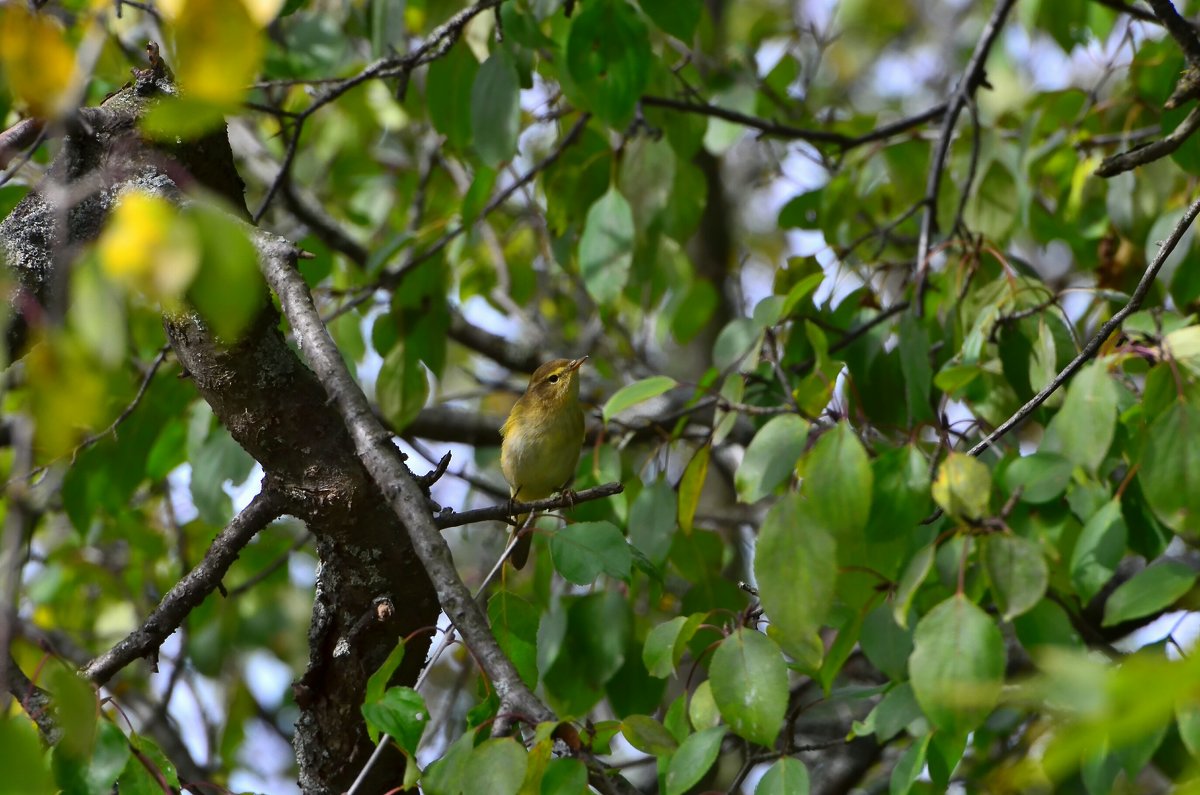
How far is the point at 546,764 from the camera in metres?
1.76

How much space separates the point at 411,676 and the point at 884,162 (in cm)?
271

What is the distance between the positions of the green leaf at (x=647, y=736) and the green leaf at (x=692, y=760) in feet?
0.08

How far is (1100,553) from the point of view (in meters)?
2.40

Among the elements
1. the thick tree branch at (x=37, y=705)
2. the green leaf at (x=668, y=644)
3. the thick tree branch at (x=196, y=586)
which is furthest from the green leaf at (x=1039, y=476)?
the thick tree branch at (x=37, y=705)

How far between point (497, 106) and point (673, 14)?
52 cm

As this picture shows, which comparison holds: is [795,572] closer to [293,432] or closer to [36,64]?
[293,432]

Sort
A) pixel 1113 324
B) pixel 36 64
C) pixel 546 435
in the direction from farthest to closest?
pixel 546 435
pixel 1113 324
pixel 36 64

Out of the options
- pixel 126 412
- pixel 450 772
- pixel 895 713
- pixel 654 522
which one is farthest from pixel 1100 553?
pixel 126 412

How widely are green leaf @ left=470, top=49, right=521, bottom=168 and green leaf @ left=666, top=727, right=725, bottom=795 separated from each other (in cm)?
170

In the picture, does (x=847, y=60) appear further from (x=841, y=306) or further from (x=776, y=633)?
(x=776, y=633)

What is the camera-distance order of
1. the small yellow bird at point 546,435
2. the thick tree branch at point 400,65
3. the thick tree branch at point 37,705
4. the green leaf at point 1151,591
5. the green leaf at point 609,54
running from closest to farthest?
1. the thick tree branch at point 37,705
2. the green leaf at point 1151,591
3. the green leaf at point 609,54
4. the thick tree branch at point 400,65
5. the small yellow bird at point 546,435

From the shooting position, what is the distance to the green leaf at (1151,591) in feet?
7.39

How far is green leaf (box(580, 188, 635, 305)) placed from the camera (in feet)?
11.2

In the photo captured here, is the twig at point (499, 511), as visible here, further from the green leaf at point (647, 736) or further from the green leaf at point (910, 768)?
the green leaf at point (910, 768)
